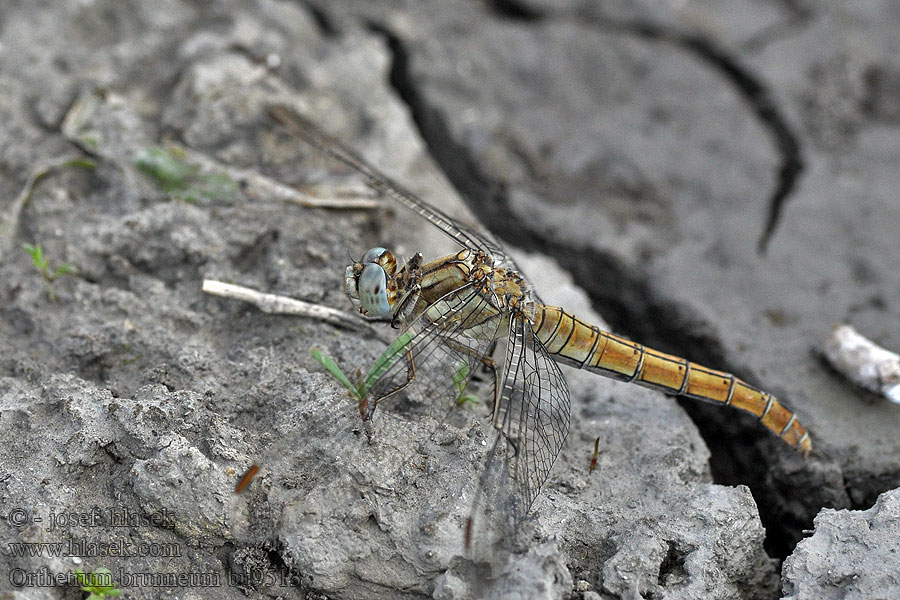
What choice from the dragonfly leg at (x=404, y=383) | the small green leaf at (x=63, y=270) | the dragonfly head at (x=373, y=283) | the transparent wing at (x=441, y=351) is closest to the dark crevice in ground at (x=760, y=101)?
the transparent wing at (x=441, y=351)

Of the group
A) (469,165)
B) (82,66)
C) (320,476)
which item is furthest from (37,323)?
(469,165)

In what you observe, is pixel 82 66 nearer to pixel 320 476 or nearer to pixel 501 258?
pixel 501 258

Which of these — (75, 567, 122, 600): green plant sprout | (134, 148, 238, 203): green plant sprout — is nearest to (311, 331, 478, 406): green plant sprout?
(75, 567, 122, 600): green plant sprout

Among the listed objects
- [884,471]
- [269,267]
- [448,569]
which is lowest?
[448,569]

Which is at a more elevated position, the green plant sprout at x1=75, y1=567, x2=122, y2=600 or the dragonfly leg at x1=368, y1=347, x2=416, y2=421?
the dragonfly leg at x1=368, y1=347, x2=416, y2=421

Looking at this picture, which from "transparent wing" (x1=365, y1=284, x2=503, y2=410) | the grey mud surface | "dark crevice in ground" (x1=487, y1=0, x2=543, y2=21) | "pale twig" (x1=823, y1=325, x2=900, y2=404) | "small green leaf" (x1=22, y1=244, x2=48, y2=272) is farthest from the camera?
"dark crevice in ground" (x1=487, y1=0, x2=543, y2=21)

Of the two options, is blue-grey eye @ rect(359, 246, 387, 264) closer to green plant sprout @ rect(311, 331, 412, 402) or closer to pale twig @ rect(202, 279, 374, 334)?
pale twig @ rect(202, 279, 374, 334)
